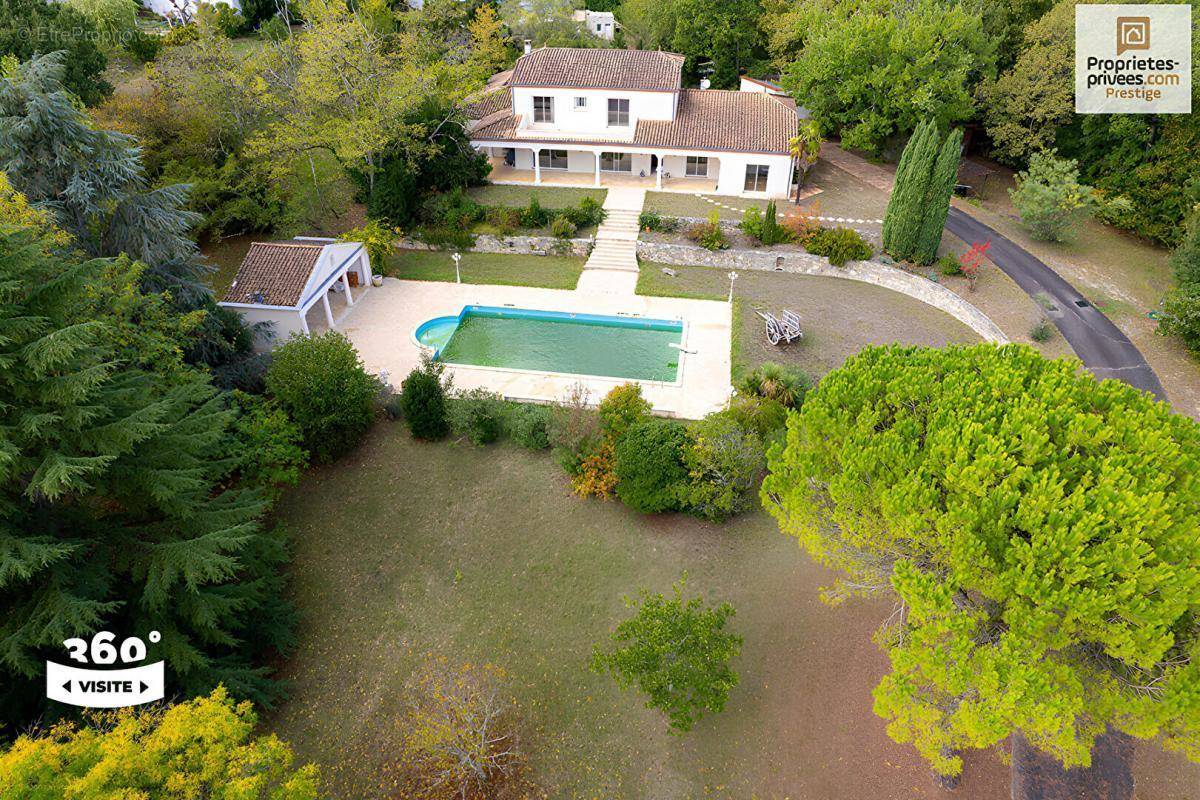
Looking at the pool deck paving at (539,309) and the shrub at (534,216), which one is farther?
the shrub at (534,216)

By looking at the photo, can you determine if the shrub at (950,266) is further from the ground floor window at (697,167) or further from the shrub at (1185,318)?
the ground floor window at (697,167)

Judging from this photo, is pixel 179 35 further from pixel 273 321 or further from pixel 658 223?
pixel 658 223

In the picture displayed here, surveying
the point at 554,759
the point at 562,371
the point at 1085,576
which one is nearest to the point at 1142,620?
the point at 1085,576

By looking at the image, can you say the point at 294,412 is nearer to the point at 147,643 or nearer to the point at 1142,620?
the point at 147,643

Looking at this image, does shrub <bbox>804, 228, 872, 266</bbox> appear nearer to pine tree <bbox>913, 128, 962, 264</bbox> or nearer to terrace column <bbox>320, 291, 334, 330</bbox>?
pine tree <bbox>913, 128, 962, 264</bbox>

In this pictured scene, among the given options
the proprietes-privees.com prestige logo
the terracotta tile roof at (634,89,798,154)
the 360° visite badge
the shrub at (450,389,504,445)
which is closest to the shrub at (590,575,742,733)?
the 360° visite badge

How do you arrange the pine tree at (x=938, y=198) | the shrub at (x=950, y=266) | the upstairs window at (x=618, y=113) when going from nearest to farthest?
the pine tree at (x=938, y=198), the shrub at (x=950, y=266), the upstairs window at (x=618, y=113)

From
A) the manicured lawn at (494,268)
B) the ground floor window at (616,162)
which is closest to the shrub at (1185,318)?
the manicured lawn at (494,268)
